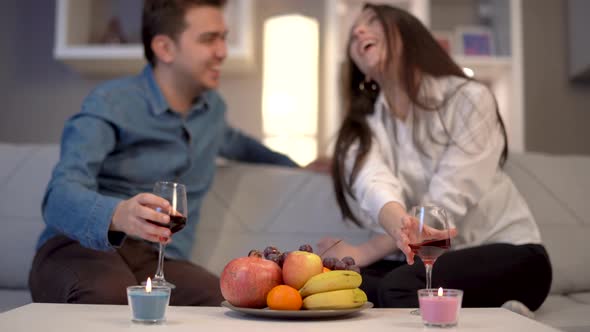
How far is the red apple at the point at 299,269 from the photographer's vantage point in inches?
42.5

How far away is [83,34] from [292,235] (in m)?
1.59

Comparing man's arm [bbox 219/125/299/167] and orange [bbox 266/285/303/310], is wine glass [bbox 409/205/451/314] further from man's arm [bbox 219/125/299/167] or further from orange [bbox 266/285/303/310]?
man's arm [bbox 219/125/299/167]

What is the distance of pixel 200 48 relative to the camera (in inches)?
83.5

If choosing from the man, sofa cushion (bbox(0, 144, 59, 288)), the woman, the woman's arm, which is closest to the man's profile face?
the man

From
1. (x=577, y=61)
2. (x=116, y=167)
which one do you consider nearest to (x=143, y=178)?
(x=116, y=167)

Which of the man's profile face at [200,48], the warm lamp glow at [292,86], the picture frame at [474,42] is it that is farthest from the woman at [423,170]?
the picture frame at [474,42]

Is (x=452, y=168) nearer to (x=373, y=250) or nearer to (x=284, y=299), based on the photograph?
(x=373, y=250)

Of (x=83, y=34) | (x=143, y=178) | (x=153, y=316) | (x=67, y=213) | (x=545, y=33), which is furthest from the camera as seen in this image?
(x=545, y=33)

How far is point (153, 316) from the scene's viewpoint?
1.03 metres

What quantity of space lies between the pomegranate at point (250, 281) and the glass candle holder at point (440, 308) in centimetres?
24

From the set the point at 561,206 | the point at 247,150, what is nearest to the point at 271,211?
the point at 247,150

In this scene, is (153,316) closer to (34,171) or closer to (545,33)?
(34,171)

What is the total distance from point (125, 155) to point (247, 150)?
555 mm

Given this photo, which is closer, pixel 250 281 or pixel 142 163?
pixel 250 281
